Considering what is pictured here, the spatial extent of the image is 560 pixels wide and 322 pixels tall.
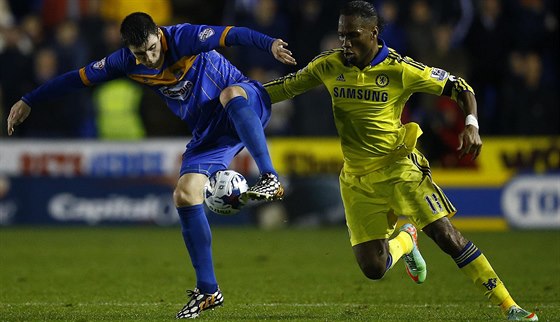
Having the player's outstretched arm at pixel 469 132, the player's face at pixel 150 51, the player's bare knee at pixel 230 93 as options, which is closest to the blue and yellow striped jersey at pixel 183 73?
the player's face at pixel 150 51

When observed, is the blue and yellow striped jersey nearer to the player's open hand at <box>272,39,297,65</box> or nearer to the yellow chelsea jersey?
the yellow chelsea jersey

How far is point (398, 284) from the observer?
10508 millimetres

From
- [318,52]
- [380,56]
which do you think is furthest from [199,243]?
[318,52]

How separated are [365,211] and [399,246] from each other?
2.39 ft

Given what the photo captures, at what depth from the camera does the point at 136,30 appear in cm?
761

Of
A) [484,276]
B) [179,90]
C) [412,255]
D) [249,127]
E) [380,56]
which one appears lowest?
[412,255]

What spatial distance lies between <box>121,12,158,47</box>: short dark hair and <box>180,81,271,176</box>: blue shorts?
0.80m

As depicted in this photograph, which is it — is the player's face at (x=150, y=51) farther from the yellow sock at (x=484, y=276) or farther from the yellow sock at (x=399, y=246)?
the yellow sock at (x=484, y=276)

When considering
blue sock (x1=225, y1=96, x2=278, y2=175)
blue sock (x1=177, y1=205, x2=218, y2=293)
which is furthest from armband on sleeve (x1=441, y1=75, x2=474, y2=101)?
blue sock (x1=177, y1=205, x2=218, y2=293)

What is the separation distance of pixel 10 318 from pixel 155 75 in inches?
80.4

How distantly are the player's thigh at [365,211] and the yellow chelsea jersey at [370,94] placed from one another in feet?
0.43

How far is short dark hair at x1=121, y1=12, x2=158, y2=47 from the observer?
25.0ft

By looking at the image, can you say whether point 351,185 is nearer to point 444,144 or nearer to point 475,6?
point 444,144

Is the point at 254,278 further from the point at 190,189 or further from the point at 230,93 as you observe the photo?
the point at 230,93
